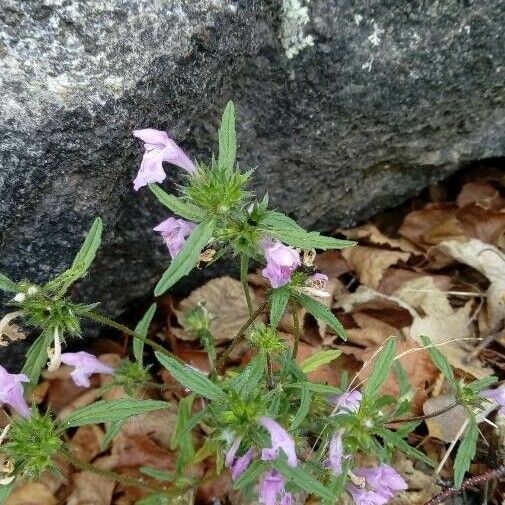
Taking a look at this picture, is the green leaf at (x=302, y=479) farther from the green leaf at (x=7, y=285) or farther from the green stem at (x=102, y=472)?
the green leaf at (x=7, y=285)

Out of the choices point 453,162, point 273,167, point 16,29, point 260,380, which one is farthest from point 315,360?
point 16,29

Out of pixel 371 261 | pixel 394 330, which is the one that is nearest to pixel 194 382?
pixel 394 330

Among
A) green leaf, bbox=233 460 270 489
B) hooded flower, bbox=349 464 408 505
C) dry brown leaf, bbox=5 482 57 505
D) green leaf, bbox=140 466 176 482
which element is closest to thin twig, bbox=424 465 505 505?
hooded flower, bbox=349 464 408 505

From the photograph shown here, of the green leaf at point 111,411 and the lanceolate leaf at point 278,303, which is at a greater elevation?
the lanceolate leaf at point 278,303

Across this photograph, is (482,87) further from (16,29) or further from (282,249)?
(16,29)

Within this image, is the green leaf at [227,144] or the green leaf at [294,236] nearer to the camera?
the green leaf at [294,236]

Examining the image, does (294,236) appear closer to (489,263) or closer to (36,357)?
(36,357)

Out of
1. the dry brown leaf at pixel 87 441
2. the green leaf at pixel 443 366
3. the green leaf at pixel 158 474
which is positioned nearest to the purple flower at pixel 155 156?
the green leaf at pixel 443 366
